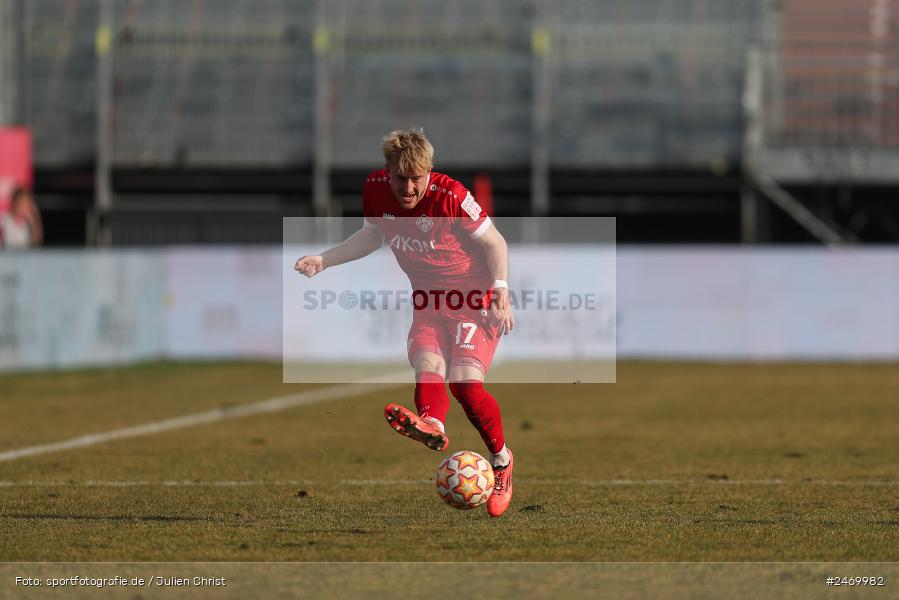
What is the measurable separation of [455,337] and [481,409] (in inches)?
14.3

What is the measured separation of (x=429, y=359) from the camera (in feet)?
23.5

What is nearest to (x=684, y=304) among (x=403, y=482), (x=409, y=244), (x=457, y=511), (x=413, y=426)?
(x=403, y=482)

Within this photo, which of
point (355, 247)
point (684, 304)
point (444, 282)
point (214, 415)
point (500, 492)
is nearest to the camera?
point (500, 492)

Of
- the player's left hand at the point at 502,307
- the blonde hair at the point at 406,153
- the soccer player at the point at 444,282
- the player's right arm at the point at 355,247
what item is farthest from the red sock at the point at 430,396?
the blonde hair at the point at 406,153

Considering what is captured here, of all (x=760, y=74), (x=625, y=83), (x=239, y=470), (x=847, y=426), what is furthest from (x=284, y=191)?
(x=239, y=470)

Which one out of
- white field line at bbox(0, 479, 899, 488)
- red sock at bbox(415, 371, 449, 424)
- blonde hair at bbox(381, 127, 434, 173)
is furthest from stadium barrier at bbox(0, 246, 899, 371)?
blonde hair at bbox(381, 127, 434, 173)

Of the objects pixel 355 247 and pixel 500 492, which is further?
pixel 355 247

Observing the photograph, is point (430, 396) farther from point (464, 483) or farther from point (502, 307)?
point (502, 307)

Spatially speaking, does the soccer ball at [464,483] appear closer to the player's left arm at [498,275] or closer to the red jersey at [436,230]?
the player's left arm at [498,275]

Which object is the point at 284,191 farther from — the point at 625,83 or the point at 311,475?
the point at 311,475

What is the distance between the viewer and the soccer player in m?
6.96

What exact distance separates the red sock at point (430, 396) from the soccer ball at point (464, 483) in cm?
21

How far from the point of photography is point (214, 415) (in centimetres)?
1341

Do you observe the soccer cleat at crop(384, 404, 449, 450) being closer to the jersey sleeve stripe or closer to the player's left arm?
the player's left arm
